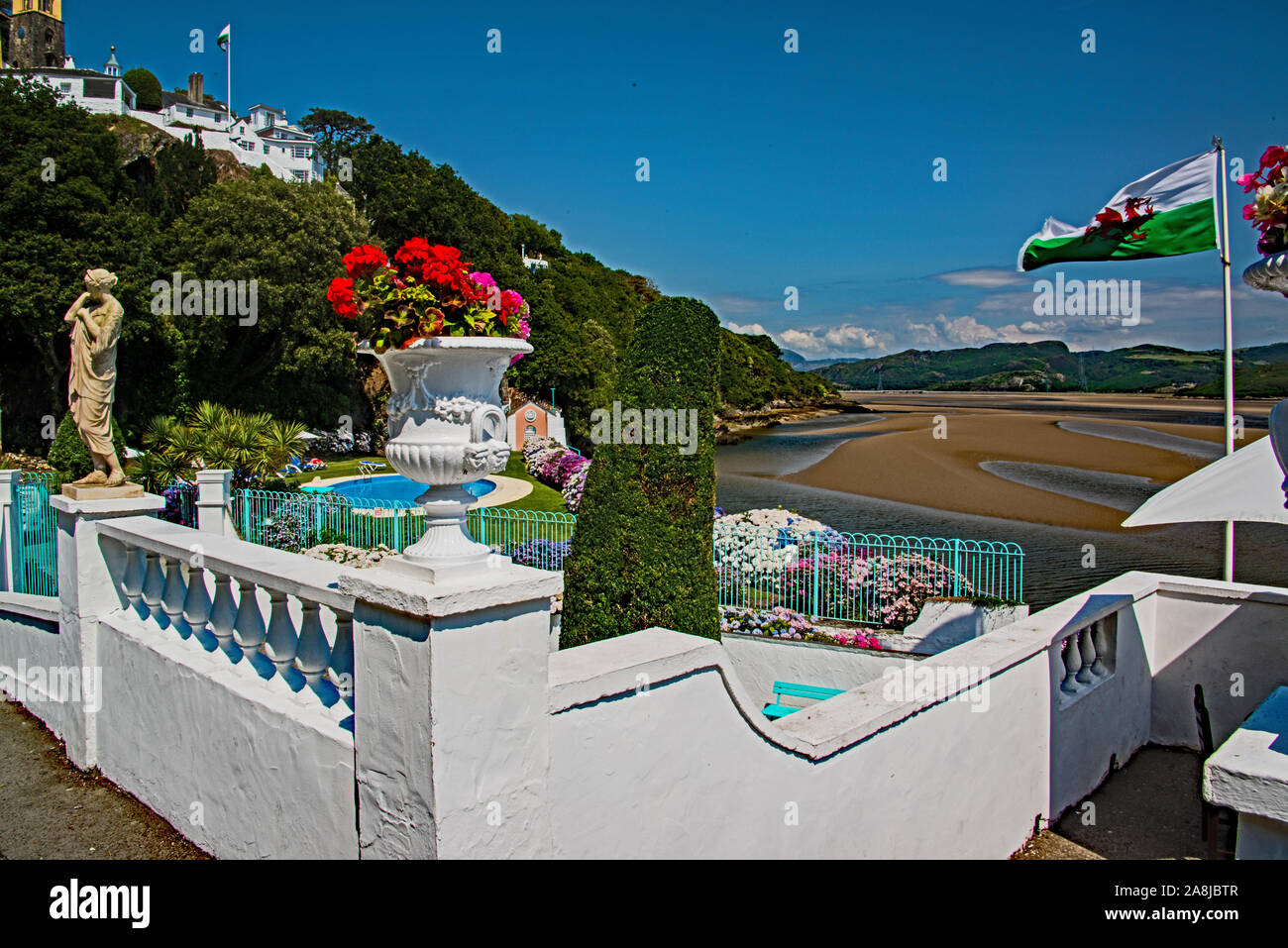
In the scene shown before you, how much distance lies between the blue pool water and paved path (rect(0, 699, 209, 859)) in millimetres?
16800

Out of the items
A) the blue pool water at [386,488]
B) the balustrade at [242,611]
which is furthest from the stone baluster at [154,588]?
the blue pool water at [386,488]

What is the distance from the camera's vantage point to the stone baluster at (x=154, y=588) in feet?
16.1

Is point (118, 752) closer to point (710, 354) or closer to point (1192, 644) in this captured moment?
point (710, 354)

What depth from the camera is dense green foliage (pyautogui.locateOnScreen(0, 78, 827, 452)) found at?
91.9ft

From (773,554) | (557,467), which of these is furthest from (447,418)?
(557,467)

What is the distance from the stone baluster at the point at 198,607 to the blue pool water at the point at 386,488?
1801 centimetres

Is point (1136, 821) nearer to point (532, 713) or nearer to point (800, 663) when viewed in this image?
point (800, 663)

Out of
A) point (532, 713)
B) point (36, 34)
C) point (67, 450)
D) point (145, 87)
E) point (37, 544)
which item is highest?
point (36, 34)

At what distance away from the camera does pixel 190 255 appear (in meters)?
33.0

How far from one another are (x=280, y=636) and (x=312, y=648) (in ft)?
0.95

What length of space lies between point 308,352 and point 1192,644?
33271 millimetres

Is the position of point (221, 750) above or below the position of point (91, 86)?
below
